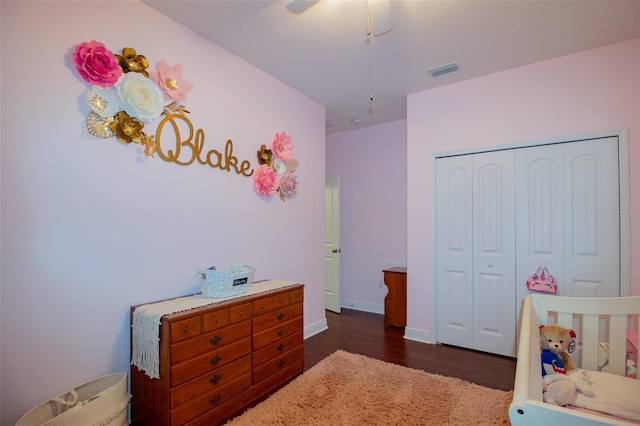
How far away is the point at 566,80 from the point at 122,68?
3.47 metres

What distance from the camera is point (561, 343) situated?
5.15ft

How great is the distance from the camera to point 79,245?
5.55 ft

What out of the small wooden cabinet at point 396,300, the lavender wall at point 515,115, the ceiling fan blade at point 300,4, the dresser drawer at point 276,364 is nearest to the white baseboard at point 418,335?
the lavender wall at point 515,115

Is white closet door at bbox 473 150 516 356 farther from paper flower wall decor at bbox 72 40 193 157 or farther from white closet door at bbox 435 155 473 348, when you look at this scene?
paper flower wall decor at bbox 72 40 193 157

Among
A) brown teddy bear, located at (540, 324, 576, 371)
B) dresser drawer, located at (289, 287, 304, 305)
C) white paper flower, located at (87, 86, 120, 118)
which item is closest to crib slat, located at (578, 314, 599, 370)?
brown teddy bear, located at (540, 324, 576, 371)

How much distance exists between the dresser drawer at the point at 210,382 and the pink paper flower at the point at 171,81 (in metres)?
1.88

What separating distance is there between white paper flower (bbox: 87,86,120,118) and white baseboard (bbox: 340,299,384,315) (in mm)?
3864

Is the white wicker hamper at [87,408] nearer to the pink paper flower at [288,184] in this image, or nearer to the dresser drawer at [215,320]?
the dresser drawer at [215,320]

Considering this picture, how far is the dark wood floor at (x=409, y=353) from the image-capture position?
2.54m

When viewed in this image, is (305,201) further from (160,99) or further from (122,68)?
(122,68)

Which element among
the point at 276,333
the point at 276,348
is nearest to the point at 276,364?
the point at 276,348

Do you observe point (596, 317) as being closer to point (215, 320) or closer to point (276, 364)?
point (276, 364)

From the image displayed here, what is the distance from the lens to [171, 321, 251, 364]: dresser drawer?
170 cm

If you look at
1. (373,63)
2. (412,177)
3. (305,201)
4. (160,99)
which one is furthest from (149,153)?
(412,177)
